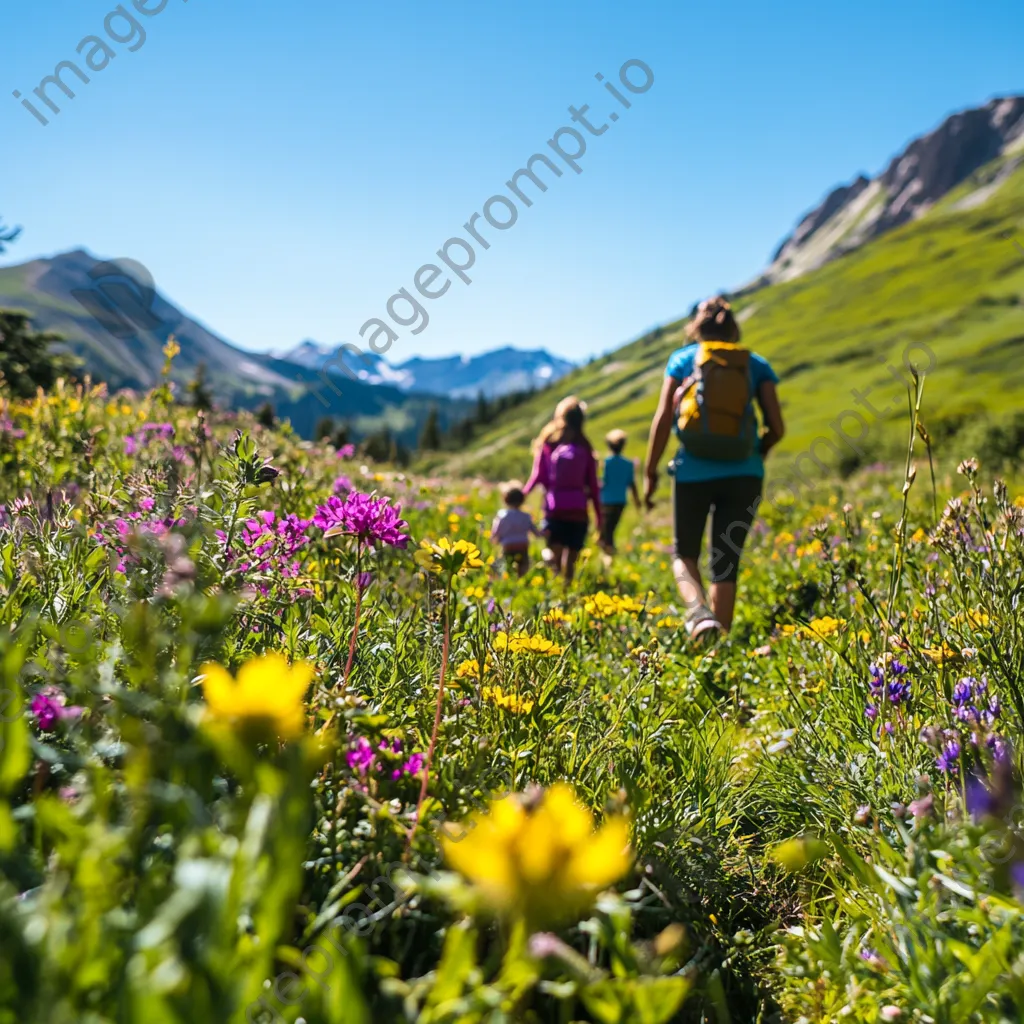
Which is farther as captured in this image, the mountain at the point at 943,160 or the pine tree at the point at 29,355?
the mountain at the point at 943,160

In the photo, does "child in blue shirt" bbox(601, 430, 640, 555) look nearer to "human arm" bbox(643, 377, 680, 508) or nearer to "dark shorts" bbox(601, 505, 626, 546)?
"dark shorts" bbox(601, 505, 626, 546)

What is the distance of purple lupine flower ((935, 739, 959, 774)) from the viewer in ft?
6.28

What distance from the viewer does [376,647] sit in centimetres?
236

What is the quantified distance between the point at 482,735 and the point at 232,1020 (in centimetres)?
125

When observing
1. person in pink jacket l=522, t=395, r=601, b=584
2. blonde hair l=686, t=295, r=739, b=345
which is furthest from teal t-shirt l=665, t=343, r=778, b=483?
person in pink jacket l=522, t=395, r=601, b=584

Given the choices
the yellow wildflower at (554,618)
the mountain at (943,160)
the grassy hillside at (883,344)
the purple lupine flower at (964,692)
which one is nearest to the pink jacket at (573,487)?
the yellow wildflower at (554,618)

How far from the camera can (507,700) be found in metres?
2.12

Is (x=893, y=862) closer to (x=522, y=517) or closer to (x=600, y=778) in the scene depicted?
(x=600, y=778)

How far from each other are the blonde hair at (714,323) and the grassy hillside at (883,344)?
16943mm

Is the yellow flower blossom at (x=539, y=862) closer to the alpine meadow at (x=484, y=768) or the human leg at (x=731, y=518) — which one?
the alpine meadow at (x=484, y=768)

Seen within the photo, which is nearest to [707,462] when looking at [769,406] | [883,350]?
[769,406]

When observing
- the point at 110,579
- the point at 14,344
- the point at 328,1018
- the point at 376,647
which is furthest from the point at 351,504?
the point at 14,344

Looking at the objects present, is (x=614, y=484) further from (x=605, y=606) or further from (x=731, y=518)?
(x=605, y=606)

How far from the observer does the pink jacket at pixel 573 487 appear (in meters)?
8.00
